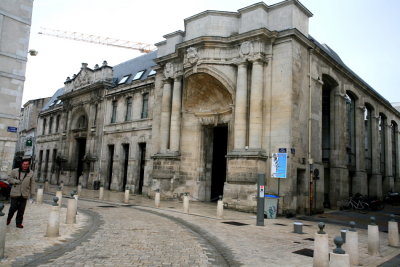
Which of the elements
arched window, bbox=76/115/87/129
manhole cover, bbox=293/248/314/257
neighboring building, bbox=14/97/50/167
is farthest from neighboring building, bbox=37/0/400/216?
neighboring building, bbox=14/97/50/167

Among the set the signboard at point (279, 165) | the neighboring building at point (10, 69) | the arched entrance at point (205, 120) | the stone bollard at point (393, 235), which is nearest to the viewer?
the stone bollard at point (393, 235)

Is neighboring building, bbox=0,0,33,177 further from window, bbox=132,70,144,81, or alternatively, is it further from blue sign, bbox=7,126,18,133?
window, bbox=132,70,144,81

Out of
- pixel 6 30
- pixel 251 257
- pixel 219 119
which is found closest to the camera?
pixel 251 257

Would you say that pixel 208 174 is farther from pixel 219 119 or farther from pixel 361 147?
pixel 361 147

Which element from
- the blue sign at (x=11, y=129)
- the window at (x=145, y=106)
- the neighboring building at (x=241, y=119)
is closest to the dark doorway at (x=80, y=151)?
the neighboring building at (x=241, y=119)

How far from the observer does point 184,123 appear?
22281 mm

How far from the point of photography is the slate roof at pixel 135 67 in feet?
101

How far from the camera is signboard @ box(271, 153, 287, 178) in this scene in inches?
599

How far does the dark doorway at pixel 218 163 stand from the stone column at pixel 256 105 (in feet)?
18.4

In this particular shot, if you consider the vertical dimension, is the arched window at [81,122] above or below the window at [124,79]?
below

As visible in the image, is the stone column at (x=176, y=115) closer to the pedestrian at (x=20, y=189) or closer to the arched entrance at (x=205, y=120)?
the arched entrance at (x=205, y=120)

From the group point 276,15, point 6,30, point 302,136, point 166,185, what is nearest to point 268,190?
point 302,136

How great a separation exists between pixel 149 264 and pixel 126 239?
230 centimetres

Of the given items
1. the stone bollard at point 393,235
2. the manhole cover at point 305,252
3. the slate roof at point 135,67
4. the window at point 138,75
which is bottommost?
the manhole cover at point 305,252
